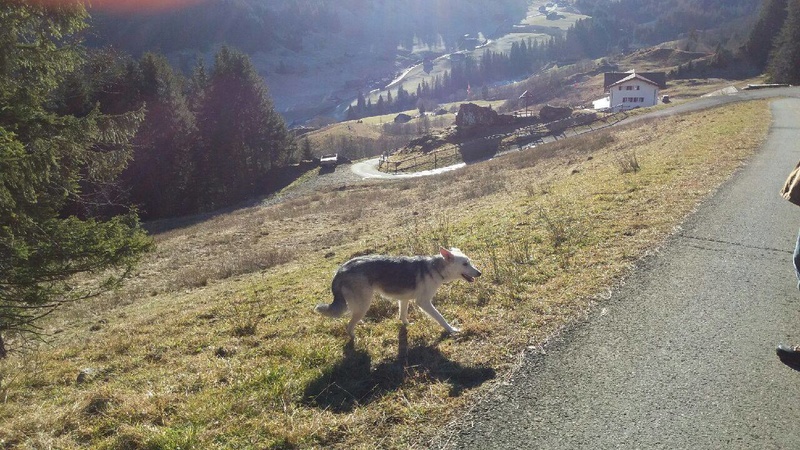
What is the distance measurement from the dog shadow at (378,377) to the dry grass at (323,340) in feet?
0.09

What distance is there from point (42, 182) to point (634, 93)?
298ft

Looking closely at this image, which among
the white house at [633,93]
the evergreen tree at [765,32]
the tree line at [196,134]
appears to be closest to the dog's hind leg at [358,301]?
the tree line at [196,134]

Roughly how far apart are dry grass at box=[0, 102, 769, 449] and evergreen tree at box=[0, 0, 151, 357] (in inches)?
64.4

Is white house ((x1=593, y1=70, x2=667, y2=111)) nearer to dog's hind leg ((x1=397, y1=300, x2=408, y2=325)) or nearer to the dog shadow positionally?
dog's hind leg ((x1=397, y1=300, x2=408, y2=325))

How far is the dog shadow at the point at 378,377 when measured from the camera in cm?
569

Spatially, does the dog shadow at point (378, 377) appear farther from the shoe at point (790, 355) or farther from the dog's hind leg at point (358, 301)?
the shoe at point (790, 355)

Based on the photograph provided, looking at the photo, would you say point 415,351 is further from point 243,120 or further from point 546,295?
point 243,120

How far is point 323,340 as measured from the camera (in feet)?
25.0

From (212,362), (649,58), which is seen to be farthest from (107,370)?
(649,58)

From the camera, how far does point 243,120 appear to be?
54.3 meters

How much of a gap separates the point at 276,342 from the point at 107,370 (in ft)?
9.64

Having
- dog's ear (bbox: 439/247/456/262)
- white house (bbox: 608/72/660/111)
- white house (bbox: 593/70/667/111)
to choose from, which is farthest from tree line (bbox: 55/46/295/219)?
white house (bbox: 608/72/660/111)

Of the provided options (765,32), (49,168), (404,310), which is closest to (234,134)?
(49,168)

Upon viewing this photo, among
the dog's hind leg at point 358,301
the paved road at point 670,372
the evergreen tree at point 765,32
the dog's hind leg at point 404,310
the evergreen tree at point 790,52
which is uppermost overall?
the evergreen tree at point 765,32
